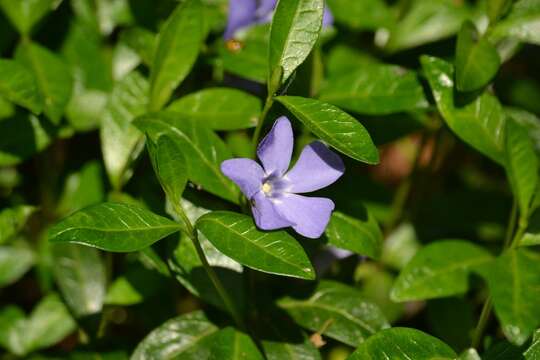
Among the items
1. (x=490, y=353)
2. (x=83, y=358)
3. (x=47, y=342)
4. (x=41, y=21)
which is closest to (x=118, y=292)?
(x=83, y=358)

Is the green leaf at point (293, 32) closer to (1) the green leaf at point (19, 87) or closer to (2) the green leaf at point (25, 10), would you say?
(1) the green leaf at point (19, 87)

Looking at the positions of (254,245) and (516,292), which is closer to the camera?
(254,245)

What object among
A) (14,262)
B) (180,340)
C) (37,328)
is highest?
(180,340)

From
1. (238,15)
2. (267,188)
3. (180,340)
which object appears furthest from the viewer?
(238,15)

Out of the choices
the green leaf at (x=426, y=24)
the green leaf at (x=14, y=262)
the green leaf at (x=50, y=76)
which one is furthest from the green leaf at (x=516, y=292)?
the green leaf at (x=14, y=262)

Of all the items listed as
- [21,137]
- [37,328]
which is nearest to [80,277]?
[37,328]

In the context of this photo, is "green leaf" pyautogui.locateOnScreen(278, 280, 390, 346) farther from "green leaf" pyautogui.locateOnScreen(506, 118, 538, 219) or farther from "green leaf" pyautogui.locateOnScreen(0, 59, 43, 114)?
"green leaf" pyautogui.locateOnScreen(0, 59, 43, 114)

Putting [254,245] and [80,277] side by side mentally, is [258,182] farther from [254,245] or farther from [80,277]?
[80,277]

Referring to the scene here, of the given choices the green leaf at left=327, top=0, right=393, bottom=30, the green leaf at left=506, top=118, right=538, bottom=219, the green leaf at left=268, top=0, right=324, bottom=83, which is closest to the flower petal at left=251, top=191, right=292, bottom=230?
the green leaf at left=268, top=0, right=324, bottom=83
